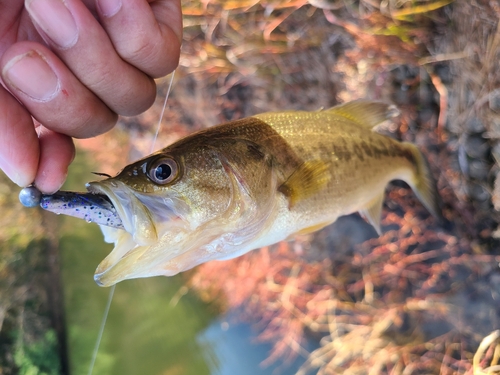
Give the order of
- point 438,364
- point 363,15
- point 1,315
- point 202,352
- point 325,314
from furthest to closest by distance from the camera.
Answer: point 202,352, point 1,315, point 325,314, point 438,364, point 363,15

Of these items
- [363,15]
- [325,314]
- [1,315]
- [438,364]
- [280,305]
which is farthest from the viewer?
[1,315]

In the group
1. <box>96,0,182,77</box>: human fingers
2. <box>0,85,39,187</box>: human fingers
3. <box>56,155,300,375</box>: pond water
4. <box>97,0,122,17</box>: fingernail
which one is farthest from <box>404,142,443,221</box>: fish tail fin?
<box>56,155,300,375</box>: pond water

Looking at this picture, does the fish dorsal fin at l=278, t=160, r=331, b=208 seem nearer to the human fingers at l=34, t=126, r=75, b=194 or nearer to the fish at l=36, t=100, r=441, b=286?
the fish at l=36, t=100, r=441, b=286

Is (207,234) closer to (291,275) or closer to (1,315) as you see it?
(291,275)

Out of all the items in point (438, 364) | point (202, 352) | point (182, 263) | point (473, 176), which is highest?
point (182, 263)

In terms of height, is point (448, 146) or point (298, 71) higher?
point (298, 71)

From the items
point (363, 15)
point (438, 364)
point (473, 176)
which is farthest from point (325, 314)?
point (363, 15)
